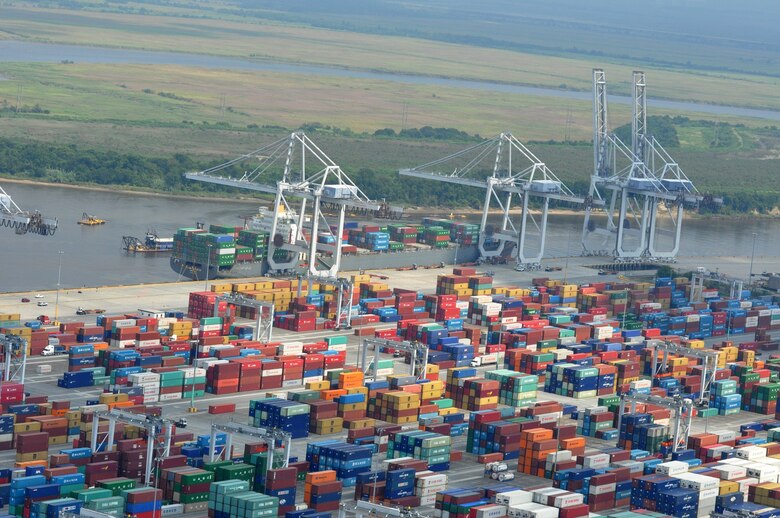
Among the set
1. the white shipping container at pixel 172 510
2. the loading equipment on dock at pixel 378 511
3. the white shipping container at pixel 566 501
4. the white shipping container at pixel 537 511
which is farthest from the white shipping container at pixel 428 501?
the white shipping container at pixel 172 510

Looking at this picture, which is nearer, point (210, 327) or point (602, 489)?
point (602, 489)

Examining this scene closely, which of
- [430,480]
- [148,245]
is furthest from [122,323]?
[148,245]

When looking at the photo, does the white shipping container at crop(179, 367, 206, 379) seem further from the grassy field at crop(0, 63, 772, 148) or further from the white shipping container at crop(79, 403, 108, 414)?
the grassy field at crop(0, 63, 772, 148)

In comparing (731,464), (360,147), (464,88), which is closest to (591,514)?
(731,464)

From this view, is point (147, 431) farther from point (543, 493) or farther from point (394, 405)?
point (394, 405)

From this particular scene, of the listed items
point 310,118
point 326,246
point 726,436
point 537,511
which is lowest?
point 537,511

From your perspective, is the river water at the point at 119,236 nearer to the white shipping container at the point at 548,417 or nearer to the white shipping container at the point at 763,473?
the white shipping container at the point at 548,417
